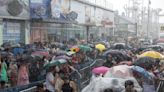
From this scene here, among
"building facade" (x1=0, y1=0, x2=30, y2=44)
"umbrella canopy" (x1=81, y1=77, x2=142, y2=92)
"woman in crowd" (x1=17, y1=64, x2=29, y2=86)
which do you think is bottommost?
"woman in crowd" (x1=17, y1=64, x2=29, y2=86)

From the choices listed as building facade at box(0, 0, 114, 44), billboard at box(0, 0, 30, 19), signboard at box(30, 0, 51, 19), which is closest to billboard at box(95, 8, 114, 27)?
building facade at box(0, 0, 114, 44)

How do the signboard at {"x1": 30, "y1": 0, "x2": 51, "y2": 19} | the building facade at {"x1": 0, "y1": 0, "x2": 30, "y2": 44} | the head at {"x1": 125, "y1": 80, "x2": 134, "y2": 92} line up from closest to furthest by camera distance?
the head at {"x1": 125, "y1": 80, "x2": 134, "y2": 92}, the building facade at {"x1": 0, "y1": 0, "x2": 30, "y2": 44}, the signboard at {"x1": 30, "y1": 0, "x2": 51, "y2": 19}

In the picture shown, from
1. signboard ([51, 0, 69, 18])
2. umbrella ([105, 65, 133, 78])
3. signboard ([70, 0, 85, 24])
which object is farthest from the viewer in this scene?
signboard ([70, 0, 85, 24])

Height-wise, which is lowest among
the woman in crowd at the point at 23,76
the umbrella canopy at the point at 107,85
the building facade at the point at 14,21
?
the woman in crowd at the point at 23,76

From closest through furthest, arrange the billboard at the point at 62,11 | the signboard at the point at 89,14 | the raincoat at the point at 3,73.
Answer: the raincoat at the point at 3,73, the billboard at the point at 62,11, the signboard at the point at 89,14

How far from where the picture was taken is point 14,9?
29875mm

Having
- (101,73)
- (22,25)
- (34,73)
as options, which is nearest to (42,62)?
(34,73)

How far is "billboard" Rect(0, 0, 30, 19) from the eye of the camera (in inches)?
1125

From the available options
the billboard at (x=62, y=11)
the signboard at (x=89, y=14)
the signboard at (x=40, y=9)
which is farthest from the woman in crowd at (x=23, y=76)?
the signboard at (x=89, y=14)

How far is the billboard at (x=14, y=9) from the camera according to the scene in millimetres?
28578

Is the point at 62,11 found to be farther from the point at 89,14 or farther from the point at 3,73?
the point at 3,73

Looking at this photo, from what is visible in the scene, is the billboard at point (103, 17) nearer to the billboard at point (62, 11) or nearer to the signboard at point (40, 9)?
the billboard at point (62, 11)

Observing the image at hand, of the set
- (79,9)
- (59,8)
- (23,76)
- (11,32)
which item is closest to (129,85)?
(23,76)

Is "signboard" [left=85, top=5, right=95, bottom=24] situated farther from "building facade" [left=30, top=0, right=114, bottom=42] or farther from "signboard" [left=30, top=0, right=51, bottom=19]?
"signboard" [left=30, top=0, right=51, bottom=19]
